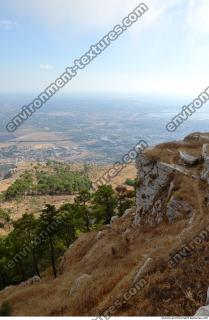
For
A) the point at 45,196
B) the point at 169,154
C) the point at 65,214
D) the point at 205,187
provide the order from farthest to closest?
the point at 45,196
the point at 65,214
the point at 169,154
the point at 205,187

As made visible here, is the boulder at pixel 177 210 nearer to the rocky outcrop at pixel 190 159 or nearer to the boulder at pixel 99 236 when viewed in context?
the rocky outcrop at pixel 190 159

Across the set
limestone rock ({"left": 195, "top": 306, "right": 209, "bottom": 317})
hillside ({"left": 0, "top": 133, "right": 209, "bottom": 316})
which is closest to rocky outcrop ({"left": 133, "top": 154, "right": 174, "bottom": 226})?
hillside ({"left": 0, "top": 133, "right": 209, "bottom": 316})

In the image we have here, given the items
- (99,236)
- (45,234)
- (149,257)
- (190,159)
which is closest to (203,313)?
(149,257)

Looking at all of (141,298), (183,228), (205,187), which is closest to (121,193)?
(205,187)

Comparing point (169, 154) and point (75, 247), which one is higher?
point (169, 154)

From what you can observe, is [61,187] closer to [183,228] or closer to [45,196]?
[45,196]

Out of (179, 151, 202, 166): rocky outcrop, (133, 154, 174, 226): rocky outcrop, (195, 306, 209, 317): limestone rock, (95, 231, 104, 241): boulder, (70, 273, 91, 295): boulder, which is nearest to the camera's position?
(195, 306, 209, 317): limestone rock

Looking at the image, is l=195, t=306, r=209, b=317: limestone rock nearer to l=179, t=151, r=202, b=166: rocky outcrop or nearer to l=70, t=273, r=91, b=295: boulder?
l=70, t=273, r=91, b=295: boulder
